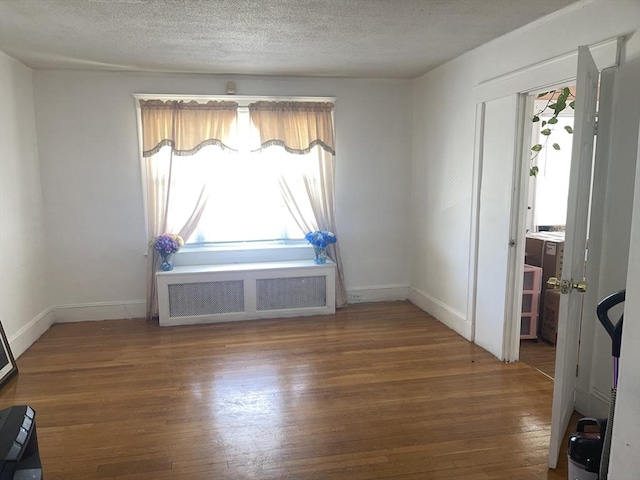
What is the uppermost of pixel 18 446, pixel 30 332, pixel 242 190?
pixel 242 190

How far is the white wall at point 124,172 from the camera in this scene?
4379 mm

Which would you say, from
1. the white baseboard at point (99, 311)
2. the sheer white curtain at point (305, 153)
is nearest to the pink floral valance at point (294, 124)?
the sheer white curtain at point (305, 153)

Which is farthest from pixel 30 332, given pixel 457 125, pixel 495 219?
pixel 457 125

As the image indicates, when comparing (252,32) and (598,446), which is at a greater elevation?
(252,32)

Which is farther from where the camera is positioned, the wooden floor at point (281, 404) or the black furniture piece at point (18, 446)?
the wooden floor at point (281, 404)

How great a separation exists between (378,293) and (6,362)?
11.4 ft

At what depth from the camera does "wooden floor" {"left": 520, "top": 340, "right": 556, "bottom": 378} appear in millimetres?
3471

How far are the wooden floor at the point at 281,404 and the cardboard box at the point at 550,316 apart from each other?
70 centimetres

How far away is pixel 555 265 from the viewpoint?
3.97m

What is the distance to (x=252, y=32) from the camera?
124 inches

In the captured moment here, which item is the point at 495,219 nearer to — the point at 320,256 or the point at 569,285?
the point at 569,285

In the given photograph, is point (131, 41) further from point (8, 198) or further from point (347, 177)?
point (347, 177)

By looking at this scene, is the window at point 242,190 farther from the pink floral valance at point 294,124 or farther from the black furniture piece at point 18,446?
the black furniture piece at point 18,446

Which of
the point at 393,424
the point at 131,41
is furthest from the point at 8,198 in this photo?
the point at 393,424
